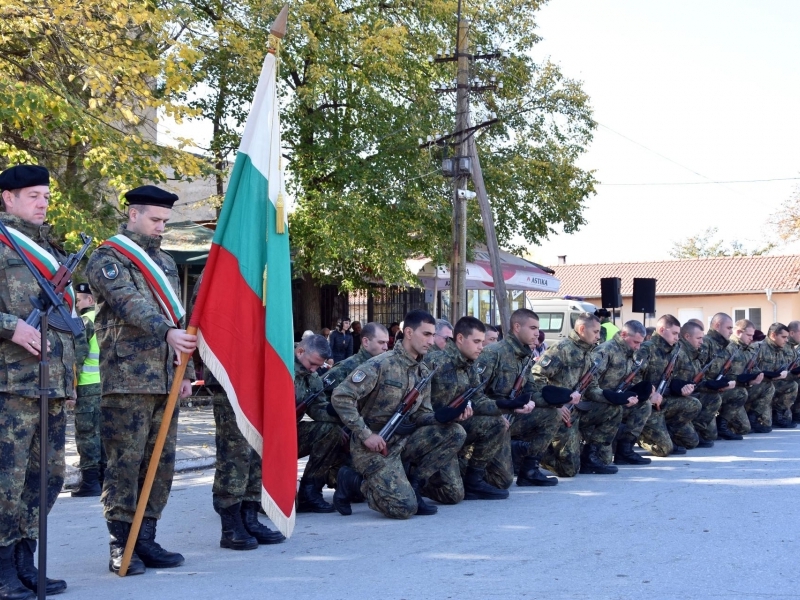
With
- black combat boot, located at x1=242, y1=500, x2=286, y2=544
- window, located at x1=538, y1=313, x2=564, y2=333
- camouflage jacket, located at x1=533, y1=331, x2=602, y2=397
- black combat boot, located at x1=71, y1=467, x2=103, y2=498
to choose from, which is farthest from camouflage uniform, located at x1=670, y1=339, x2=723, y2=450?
window, located at x1=538, y1=313, x2=564, y2=333

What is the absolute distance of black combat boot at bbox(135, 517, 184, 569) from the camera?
5.97 meters

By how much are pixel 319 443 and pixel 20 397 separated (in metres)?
3.62

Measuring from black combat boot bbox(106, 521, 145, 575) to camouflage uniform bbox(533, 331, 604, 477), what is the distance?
508 cm

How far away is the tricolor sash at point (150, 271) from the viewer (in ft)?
19.1

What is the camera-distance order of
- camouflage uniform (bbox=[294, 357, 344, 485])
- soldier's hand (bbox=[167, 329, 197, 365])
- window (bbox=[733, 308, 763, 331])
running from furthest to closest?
window (bbox=[733, 308, 763, 331]), camouflage uniform (bbox=[294, 357, 344, 485]), soldier's hand (bbox=[167, 329, 197, 365])

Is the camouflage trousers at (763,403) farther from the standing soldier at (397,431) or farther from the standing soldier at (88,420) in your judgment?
the standing soldier at (88,420)

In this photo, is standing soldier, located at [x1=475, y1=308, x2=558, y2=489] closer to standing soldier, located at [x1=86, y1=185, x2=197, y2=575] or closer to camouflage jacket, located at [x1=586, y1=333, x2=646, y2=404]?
camouflage jacket, located at [x1=586, y1=333, x2=646, y2=404]

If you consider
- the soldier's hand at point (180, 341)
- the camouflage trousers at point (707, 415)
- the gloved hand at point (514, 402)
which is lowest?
the camouflage trousers at point (707, 415)

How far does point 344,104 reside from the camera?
19438 mm

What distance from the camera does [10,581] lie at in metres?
5.10

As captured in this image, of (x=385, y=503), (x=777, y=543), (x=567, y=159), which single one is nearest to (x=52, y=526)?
(x=385, y=503)

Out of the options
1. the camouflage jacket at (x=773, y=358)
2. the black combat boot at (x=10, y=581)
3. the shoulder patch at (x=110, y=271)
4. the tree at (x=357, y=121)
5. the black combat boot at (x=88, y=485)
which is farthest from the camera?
the tree at (x=357, y=121)

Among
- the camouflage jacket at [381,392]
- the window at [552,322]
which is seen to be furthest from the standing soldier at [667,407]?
the window at [552,322]

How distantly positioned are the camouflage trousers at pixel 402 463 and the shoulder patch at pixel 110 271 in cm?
280
